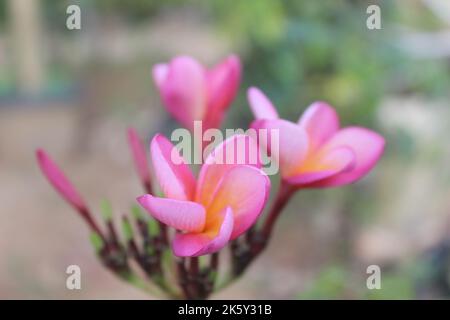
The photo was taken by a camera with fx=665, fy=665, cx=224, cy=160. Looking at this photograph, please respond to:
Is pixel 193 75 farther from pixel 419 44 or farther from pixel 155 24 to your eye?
pixel 155 24

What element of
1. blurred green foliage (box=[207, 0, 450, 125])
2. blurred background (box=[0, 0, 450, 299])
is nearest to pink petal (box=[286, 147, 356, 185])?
blurred background (box=[0, 0, 450, 299])

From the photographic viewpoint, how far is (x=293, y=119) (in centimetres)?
146

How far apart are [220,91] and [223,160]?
7 centimetres

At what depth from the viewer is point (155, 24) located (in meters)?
2.20

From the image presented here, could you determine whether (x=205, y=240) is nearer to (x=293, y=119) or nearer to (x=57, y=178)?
(x=57, y=178)

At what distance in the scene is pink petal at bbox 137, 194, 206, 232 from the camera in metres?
0.24

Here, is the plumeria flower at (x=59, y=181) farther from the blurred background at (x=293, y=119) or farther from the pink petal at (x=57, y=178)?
the blurred background at (x=293, y=119)

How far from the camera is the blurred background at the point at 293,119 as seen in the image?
4.91 ft

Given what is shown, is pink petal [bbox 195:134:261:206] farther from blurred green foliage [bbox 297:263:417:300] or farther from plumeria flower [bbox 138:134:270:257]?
blurred green foliage [bbox 297:263:417:300]

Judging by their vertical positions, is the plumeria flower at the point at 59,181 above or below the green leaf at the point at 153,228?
above

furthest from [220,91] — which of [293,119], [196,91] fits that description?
[293,119]

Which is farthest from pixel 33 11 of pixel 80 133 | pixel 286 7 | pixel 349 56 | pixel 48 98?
pixel 349 56

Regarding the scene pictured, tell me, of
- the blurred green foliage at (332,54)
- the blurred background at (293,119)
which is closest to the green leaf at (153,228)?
the blurred background at (293,119)
